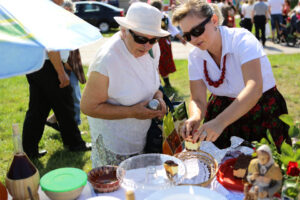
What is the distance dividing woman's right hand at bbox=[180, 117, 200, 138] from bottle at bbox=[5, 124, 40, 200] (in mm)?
824

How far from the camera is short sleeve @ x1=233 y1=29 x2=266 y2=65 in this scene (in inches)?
74.1

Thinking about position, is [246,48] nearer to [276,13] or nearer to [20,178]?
[20,178]

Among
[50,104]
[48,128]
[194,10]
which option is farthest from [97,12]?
[194,10]

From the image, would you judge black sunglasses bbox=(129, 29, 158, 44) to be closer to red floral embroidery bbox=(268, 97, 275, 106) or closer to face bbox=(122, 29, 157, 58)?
face bbox=(122, 29, 157, 58)

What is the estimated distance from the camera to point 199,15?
1851mm

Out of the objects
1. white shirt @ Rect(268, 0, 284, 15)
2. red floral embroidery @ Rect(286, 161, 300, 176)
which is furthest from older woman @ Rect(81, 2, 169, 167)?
white shirt @ Rect(268, 0, 284, 15)

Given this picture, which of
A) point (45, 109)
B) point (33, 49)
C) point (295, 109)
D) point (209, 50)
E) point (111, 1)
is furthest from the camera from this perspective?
point (111, 1)

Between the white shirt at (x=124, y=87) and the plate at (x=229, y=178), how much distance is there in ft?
2.25

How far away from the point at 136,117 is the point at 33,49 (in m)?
1.04

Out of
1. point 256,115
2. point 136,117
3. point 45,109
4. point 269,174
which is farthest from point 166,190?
point 45,109

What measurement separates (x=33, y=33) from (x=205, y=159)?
3.31 ft

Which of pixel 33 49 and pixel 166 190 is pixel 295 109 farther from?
pixel 33 49

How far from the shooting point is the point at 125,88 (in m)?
2.03

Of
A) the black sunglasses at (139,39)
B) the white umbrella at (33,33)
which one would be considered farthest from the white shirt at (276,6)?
the white umbrella at (33,33)
